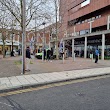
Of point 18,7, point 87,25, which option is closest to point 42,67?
point 18,7

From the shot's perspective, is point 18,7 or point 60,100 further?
point 18,7

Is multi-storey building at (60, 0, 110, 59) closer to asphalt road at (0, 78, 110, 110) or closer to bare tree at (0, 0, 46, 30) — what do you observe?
bare tree at (0, 0, 46, 30)

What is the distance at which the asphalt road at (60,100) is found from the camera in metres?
4.71

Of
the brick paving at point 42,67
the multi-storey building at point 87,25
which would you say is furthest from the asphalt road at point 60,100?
the multi-storey building at point 87,25

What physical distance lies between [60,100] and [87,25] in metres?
30.6

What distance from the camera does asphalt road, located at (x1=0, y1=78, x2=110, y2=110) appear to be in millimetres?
4707

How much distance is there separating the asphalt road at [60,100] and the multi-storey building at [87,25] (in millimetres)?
20367

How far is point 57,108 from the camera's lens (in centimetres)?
461

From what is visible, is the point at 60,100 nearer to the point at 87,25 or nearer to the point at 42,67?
the point at 42,67

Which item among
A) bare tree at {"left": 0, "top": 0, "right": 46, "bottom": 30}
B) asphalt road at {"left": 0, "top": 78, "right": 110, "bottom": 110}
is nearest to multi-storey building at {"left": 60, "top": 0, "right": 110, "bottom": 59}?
bare tree at {"left": 0, "top": 0, "right": 46, "bottom": 30}

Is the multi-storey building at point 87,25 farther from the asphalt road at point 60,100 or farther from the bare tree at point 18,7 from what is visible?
the asphalt road at point 60,100

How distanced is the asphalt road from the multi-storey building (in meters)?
20.4

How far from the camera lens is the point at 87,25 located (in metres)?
34.4

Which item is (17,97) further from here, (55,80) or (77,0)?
(77,0)
